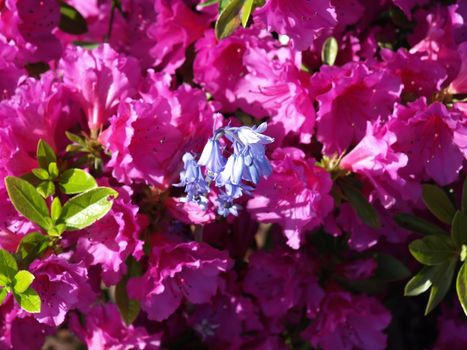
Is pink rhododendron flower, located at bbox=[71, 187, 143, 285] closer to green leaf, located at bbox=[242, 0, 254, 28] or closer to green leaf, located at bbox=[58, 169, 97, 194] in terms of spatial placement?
green leaf, located at bbox=[58, 169, 97, 194]

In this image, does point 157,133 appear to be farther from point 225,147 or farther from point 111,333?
point 111,333

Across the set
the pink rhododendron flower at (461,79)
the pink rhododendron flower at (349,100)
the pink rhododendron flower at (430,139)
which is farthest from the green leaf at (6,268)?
the pink rhododendron flower at (461,79)

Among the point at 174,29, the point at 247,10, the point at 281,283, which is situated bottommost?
the point at 281,283

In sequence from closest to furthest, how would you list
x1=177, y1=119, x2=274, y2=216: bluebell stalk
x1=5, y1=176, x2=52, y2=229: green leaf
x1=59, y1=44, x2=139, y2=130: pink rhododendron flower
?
x1=177, y1=119, x2=274, y2=216: bluebell stalk < x1=5, y1=176, x2=52, y2=229: green leaf < x1=59, y1=44, x2=139, y2=130: pink rhododendron flower

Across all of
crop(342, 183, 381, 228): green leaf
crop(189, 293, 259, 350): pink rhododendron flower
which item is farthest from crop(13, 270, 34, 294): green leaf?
crop(342, 183, 381, 228): green leaf

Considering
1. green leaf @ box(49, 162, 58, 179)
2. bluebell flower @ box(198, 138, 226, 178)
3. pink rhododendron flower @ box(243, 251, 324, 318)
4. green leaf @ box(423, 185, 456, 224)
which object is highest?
bluebell flower @ box(198, 138, 226, 178)

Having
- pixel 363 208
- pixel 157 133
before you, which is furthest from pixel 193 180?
pixel 363 208

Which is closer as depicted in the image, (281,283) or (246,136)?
(246,136)
